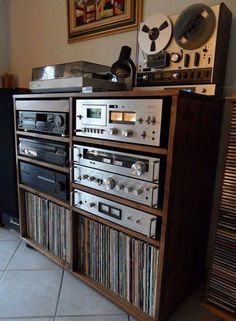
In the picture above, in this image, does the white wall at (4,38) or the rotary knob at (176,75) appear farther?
the white wall at (4,38)

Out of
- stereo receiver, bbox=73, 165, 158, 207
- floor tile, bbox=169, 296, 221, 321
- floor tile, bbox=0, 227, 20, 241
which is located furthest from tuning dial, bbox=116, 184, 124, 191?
floor tile, bbox=0, 227, 20, 241

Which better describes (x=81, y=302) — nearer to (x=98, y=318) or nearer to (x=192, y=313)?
(x=98, y=318)

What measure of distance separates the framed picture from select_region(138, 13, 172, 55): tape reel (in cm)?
19

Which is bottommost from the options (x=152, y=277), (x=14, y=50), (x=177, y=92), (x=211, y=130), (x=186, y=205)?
(x=152, y=277)

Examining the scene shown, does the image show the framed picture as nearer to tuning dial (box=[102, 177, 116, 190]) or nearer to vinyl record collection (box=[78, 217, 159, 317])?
tuning dial (box=[102, 177, 116, 190])

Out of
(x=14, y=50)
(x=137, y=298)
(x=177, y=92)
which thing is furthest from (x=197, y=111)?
(x=14, y=50)

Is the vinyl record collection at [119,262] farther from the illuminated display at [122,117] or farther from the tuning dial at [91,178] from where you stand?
the illuminated display at [122,117]

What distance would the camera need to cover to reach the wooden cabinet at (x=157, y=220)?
890 mm

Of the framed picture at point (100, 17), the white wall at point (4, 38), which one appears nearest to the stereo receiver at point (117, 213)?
the framed picture at point (100, 17)

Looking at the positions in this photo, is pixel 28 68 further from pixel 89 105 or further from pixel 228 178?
pixel 228 178

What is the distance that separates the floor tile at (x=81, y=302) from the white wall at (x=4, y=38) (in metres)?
1.93

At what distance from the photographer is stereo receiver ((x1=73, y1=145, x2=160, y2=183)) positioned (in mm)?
900

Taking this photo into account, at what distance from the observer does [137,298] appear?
1.09m

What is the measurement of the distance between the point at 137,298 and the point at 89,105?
89cm
